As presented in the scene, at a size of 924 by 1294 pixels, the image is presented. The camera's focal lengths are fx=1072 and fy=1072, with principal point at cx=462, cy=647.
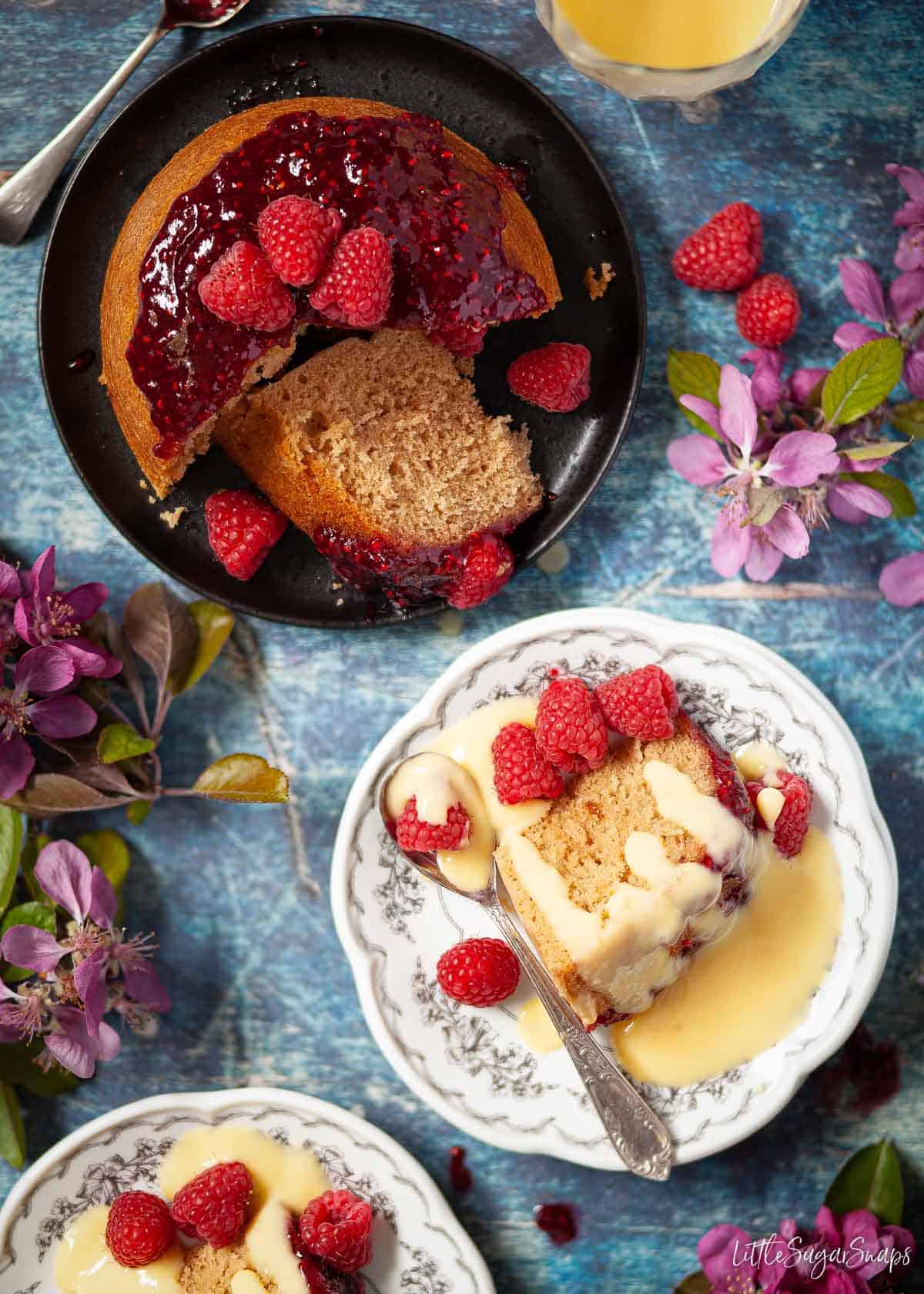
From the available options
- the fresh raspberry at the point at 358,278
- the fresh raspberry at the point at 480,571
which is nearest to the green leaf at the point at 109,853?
the fresh raspberry at the point at 480,571

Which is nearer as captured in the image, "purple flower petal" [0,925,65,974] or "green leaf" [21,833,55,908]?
"purple flower petal" [0,925,65,974]

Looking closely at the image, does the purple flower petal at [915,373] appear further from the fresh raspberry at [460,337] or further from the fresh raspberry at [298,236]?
the fresh raspberry at [298,236]

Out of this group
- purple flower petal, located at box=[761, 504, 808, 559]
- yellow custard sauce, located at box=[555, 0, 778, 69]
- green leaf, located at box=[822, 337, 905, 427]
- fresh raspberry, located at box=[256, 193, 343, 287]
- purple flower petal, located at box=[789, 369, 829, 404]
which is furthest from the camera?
purple flower petal, located at box=[789, 369, 829, 404]

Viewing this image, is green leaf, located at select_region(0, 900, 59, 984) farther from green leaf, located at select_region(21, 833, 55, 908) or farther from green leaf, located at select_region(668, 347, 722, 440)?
green leaf, located at select_region(668, 347, 722, 440)

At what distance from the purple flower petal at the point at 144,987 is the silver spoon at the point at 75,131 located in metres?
1.68

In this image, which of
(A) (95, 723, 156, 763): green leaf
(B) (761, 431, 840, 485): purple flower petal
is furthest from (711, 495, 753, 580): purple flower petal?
(A) (95, 723, 156, 763): green leaf

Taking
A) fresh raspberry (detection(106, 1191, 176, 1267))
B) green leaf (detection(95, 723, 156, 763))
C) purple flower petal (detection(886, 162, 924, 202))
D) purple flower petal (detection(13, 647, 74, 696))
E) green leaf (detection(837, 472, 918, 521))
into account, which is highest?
purple flower petal (detection(886, 162, 924, 202))

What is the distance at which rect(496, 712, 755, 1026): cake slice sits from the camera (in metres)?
2.11

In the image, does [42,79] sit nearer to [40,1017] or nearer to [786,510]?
[786,510]

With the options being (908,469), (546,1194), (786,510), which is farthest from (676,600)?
(546,1194)

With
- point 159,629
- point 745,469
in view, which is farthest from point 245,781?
point 745,469

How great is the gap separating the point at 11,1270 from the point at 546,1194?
1209 mm

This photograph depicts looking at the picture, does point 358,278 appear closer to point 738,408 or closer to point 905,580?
point 738,408

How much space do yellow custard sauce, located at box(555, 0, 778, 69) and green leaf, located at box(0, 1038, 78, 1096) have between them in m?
2.43
